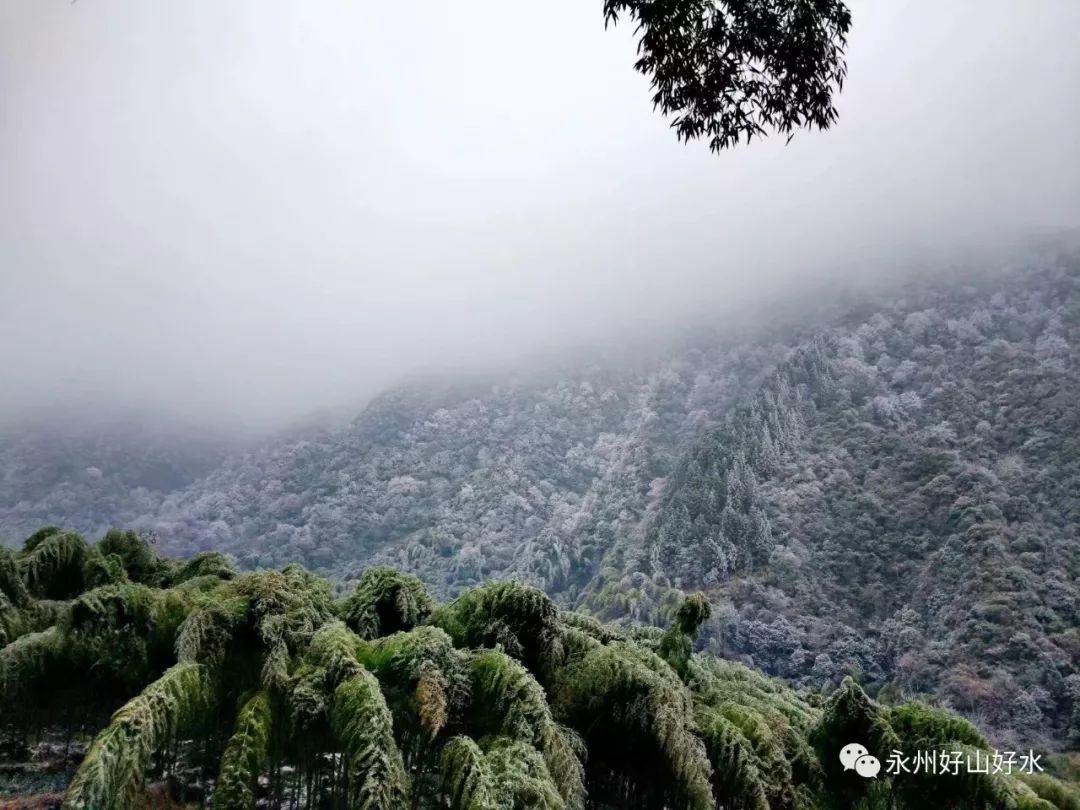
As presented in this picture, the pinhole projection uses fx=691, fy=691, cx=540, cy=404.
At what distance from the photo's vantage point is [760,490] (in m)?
65.1

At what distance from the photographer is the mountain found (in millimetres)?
46219

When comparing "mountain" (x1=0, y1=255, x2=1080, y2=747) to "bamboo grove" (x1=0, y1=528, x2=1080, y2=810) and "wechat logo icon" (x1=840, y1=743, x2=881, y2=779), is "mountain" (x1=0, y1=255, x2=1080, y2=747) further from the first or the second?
"bamboo grove" (x1=0, y1=528, x2=1080, y2=810)

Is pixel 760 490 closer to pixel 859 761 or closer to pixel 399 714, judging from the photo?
pixel 859 761

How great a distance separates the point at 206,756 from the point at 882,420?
3089 inches

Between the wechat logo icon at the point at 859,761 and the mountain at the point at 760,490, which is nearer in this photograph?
the wechat logo icon at the point at 859,761

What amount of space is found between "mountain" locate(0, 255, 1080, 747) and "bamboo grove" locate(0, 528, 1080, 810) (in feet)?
136

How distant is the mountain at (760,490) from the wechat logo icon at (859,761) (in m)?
41.0

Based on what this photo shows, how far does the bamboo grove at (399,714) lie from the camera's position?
340cm

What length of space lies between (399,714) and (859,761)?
314 centimetres

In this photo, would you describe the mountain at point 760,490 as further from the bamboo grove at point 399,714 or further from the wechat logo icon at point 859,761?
the bamboo grove at point 399,714

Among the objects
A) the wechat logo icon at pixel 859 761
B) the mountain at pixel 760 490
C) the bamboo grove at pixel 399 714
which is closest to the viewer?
the bamboo grove at pixel 399 714

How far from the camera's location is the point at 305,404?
137375mm

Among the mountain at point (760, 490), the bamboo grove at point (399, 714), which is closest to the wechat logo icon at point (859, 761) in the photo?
the bamboo grove at point (399, 714)

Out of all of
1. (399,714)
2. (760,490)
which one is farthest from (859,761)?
(760,490)
